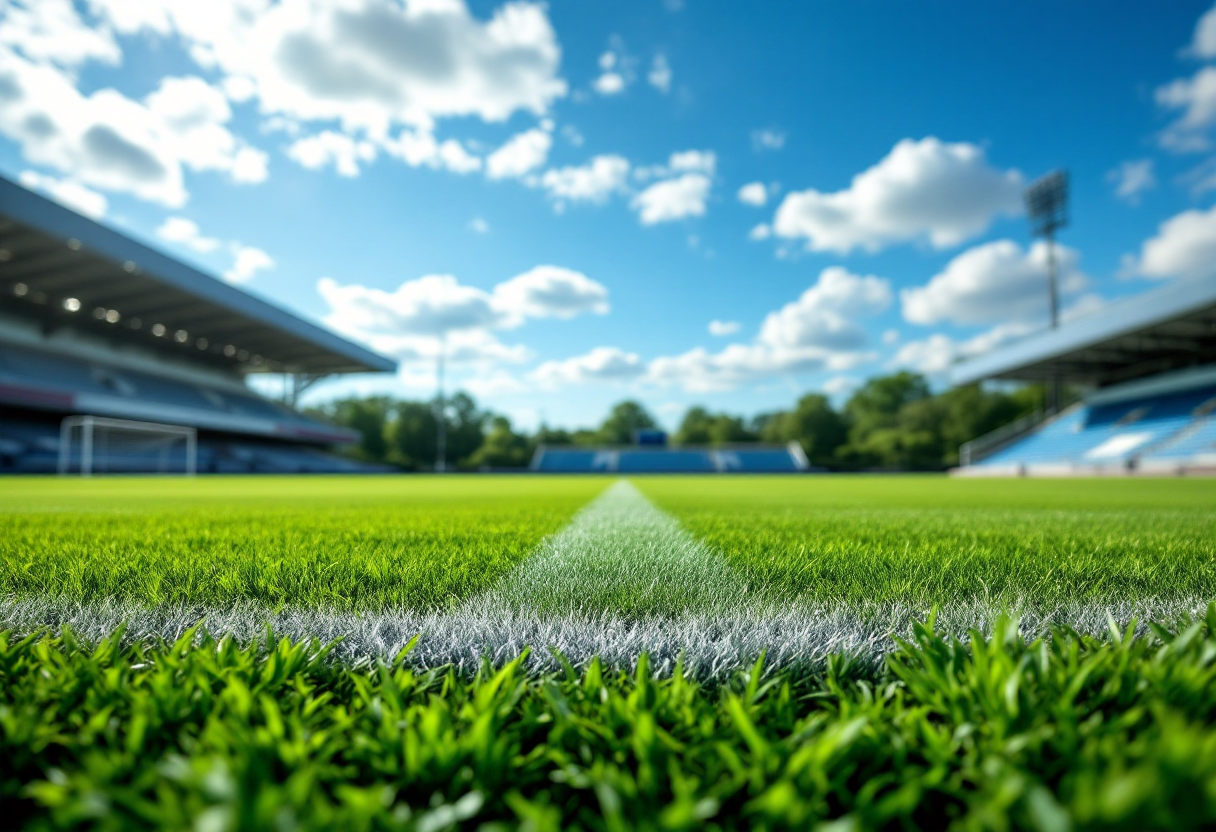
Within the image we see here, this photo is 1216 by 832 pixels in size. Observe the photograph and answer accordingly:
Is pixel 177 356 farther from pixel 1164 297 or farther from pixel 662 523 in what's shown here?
pixel 1164 297

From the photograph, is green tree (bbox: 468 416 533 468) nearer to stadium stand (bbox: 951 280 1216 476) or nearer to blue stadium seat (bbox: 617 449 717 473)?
blue stadium seat (bbox: 617 449 717 473)

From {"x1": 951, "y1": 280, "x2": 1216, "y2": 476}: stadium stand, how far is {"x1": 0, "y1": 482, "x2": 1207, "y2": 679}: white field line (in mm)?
24100

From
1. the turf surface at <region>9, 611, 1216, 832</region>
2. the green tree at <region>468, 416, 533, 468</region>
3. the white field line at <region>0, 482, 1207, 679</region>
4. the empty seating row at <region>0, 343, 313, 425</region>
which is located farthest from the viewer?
the green tree at <region>468, 416, 533, 468</region>

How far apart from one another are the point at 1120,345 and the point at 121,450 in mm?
40897

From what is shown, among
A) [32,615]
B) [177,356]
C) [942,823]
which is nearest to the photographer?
[942,823]

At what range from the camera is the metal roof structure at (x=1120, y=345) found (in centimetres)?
1945

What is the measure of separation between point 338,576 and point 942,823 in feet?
5.62

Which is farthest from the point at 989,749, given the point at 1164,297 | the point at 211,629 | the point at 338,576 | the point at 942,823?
the point at 1164,297

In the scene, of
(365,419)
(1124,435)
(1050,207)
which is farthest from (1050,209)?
(365,419)

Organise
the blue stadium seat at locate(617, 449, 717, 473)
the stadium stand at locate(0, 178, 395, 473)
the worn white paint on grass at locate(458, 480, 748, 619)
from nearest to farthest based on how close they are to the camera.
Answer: the worn white paint on grass at locate(458, 480, 748, 619) < the stadium stand at locate(0, 178, 395, 473) < the blue stadium seat at locate(617, 449, 717, 473)

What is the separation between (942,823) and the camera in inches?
26.2

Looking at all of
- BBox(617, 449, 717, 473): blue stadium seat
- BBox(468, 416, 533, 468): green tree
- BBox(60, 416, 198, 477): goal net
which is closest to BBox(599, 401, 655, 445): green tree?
BBox(468, 416, 533, 468): green tree

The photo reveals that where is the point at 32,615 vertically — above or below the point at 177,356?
below

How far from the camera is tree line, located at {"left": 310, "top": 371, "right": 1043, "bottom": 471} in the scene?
165ft
